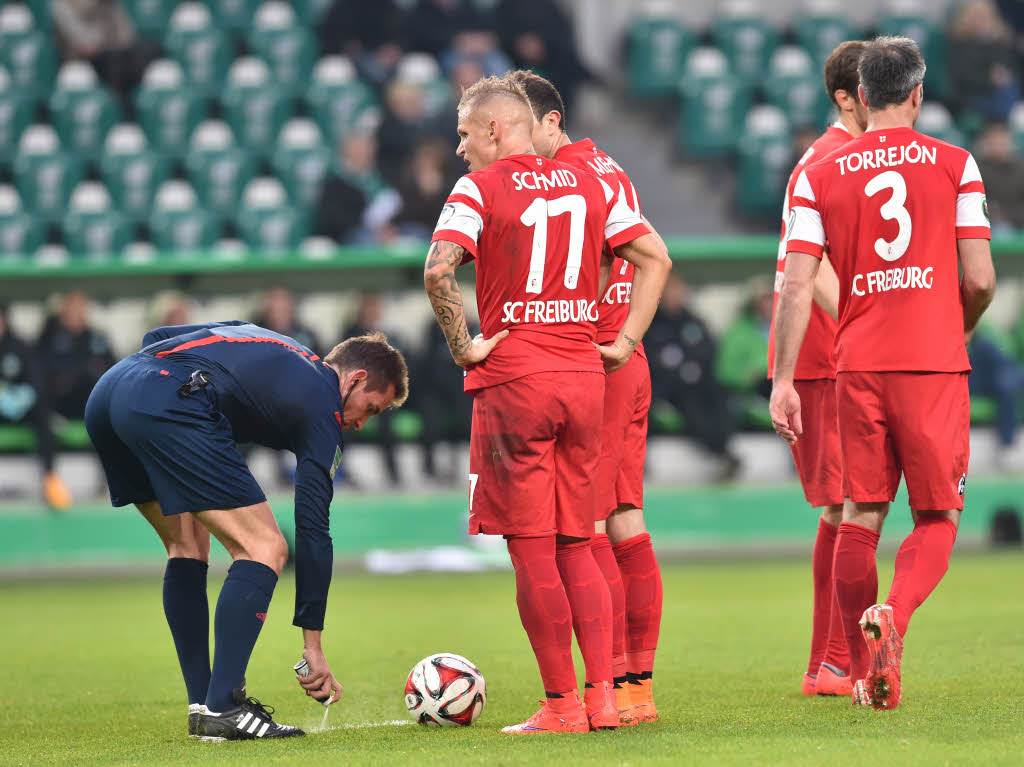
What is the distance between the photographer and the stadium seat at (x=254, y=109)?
1650 centimetres

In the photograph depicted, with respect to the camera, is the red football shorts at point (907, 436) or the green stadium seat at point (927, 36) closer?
the red football shorts at point (907, 436)

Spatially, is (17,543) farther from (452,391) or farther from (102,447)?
(102,447)

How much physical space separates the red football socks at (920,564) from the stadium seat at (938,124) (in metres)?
12.4

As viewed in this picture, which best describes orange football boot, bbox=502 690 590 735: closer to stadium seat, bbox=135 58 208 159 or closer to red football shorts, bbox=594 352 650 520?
red football shorts, bbox=594 352 650 520

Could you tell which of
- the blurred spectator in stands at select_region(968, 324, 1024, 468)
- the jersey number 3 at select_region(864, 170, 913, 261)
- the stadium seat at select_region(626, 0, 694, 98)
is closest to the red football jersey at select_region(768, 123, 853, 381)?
the jersey number 3 at select_region(864, 170, 913, 261)

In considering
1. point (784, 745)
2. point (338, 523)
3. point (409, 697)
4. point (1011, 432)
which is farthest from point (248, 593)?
point (1011, 432)

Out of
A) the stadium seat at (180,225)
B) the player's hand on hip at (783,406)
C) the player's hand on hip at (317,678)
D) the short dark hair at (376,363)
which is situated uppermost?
the stadium seat at (180,225)

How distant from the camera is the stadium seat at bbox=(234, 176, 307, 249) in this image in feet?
49.6

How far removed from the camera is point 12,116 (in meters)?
16.6

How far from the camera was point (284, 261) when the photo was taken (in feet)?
44.0

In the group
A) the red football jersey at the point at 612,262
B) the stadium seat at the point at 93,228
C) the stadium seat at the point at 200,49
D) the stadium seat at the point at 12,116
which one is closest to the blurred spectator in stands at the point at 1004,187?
the stadium seat at the point at 200,49

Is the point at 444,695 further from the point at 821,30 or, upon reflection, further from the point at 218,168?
the point at 821,30

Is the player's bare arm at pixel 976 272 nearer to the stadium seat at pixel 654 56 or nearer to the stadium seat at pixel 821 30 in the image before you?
the stadium seat at pixel 654 56

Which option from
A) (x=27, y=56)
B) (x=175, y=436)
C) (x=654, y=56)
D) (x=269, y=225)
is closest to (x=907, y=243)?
(x=175, y=436)
